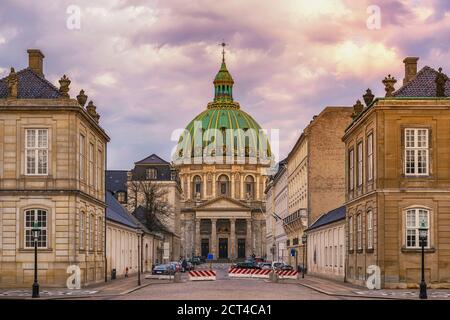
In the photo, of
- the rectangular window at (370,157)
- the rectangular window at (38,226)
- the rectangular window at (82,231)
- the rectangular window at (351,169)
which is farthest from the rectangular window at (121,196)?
the rectangular window at (370,157)

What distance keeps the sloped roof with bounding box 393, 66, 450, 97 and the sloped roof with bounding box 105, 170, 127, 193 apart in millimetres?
98848

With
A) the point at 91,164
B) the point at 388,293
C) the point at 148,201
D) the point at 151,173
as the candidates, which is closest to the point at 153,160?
the point at 151,173

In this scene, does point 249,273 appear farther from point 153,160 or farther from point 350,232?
point 153,160

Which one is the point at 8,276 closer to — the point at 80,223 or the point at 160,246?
the point at 80,223

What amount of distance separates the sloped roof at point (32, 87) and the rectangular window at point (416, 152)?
60.6ft

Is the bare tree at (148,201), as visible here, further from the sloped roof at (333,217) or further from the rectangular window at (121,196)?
the sloped roof at (333,217)

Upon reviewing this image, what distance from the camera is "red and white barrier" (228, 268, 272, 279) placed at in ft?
259

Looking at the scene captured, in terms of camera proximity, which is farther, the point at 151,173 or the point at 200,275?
the point at 151,173

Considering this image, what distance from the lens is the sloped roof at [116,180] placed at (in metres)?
153

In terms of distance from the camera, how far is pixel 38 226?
173ft

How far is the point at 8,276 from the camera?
52.4m

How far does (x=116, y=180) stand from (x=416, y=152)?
107082 millimetres
